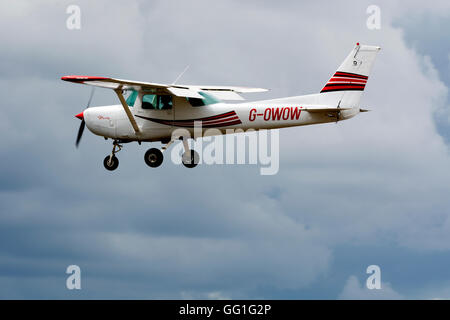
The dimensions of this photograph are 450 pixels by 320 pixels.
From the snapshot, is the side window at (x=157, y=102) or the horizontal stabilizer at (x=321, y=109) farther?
the side window at (x=157, y=102)

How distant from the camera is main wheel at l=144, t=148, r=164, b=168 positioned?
120 feet

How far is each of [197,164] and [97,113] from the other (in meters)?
3.55

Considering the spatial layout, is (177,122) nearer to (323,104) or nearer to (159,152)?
(159,152)

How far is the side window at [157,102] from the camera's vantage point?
36.0 meters

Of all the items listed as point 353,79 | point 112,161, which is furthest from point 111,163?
point 353,79

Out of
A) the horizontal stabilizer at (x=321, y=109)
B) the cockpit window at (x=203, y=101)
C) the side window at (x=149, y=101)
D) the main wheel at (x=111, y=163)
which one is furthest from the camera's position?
the main wheel at (x=111, y=163)

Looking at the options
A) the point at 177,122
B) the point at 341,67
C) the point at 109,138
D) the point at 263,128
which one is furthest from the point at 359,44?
the point at 109,138

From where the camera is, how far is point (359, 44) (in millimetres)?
35344

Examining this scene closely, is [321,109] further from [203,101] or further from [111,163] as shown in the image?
[111,163]

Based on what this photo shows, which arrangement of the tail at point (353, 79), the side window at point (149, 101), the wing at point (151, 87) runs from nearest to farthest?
the wing at point (151, 87) < the tail at point (353, 79) < the side window at point (149, 101)

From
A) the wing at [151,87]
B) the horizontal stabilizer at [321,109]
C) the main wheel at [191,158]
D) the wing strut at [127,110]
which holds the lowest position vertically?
the main wheel at [191,158]

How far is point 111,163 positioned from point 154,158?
4.90 ft

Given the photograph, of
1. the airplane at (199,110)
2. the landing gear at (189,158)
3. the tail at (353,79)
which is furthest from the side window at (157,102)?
the tail at (353,79)

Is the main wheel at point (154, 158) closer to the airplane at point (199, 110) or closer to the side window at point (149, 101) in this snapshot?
the airplane at point (199, 110)
